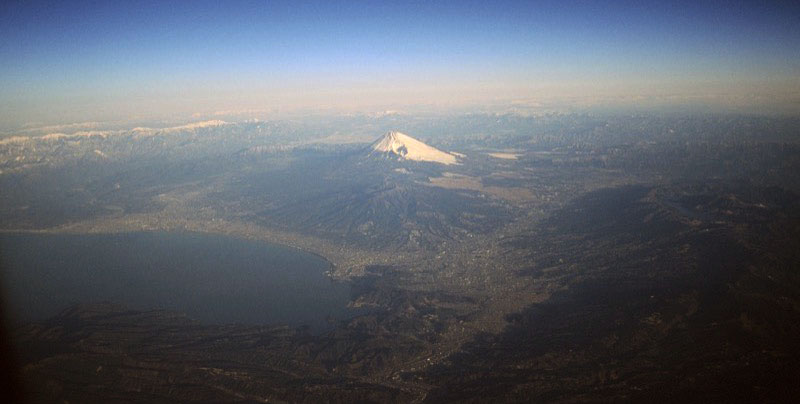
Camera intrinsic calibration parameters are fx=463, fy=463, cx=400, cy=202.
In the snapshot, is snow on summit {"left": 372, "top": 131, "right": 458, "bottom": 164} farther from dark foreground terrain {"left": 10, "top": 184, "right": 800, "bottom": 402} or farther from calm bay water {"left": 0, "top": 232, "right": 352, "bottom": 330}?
dark foreground terrain {"left": 10, "top": 184, "right": 800, "bottom": 402}

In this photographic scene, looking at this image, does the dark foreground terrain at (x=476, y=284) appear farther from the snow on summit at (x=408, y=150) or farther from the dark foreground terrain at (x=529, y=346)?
the snow on summit at (x=408, y=150)

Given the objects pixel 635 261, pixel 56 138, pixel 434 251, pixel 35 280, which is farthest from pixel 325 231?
pixel 56 138

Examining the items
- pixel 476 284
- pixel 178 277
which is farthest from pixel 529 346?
pixel 178 277

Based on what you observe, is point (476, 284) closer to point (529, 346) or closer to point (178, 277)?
point (529, 346)

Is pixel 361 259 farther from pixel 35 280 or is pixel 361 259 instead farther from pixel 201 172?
pixel 201 172

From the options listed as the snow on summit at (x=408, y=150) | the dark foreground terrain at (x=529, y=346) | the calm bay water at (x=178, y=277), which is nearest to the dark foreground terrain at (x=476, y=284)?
the dark foreground terrain at (x=529, y=346)
